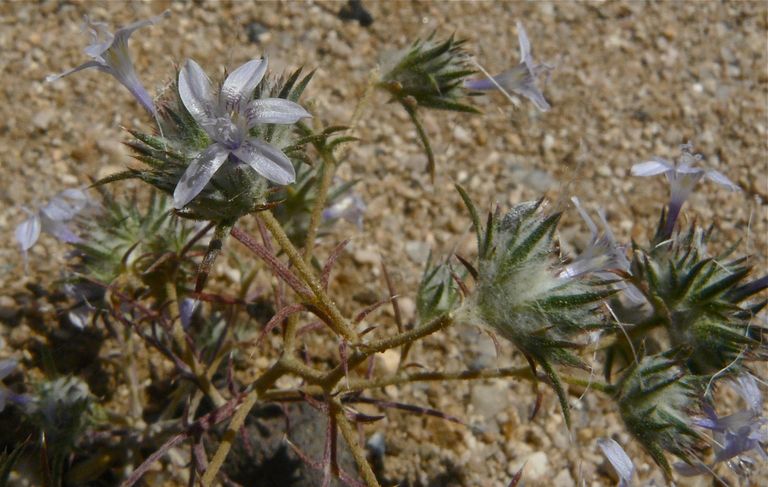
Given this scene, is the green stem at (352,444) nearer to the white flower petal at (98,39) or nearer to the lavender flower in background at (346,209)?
the lavender flower in background at (346,209)

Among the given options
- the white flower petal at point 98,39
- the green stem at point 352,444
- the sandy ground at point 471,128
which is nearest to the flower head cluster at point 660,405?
the green stem at point 352,444

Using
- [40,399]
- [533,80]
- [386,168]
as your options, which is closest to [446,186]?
[386,168]

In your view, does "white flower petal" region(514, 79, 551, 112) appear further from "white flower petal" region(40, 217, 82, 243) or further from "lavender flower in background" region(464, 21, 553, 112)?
"white flower petal" region(40, 217, 82, 243)

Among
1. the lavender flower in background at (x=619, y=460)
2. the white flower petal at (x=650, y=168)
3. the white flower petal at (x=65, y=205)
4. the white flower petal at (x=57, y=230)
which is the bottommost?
the lavender flower in background at (x=619, y=460)

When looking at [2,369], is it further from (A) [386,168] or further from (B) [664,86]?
(B) [664,86]

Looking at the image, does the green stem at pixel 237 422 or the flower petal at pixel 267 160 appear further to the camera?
the green stem at pixel 237 422

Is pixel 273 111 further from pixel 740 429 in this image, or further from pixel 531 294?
pixel 740 429

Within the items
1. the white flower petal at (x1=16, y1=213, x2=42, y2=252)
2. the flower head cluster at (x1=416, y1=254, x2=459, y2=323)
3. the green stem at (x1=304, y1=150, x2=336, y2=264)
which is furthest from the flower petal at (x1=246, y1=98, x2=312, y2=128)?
the white flower petal at (x1=16, y1=213, x2=42, y2=252)
